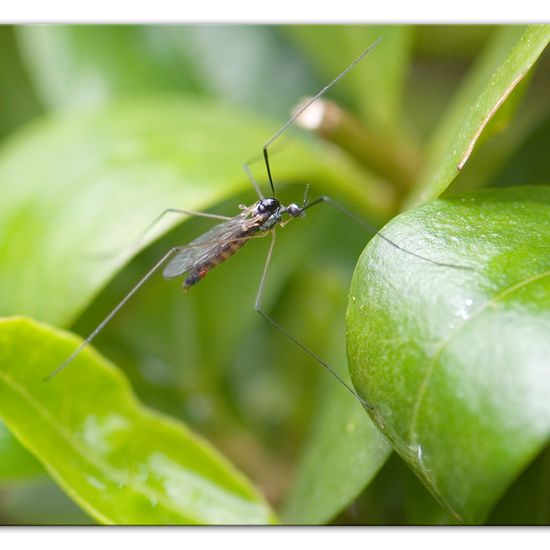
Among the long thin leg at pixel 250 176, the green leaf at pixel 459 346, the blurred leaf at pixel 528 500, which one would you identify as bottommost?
the blurred leaf at pixel 528 500

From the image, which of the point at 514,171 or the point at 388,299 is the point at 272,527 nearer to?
the point at 388,299

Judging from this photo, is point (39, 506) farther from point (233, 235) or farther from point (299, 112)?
point (299, 112)

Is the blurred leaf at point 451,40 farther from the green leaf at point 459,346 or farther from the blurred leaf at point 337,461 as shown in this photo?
the green leaf at point 459,346

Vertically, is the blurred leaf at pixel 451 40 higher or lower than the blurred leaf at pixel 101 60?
lower

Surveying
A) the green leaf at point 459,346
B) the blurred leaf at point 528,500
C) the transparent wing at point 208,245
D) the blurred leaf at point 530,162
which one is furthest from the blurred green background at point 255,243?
the green leaf at point 459,346

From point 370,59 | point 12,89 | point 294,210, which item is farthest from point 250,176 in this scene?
point 12,89

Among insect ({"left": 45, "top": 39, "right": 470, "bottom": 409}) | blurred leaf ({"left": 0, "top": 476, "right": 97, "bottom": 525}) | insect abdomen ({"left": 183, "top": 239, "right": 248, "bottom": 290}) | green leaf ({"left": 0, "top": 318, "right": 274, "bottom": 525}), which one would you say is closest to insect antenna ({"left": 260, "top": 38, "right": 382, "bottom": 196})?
insect ({"left": 45, "top": 39, "right": 470, "bottom": 409})

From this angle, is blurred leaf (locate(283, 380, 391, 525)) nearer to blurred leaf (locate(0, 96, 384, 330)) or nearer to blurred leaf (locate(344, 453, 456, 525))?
blurred leaf (locate(344, 453, 456, 525))
